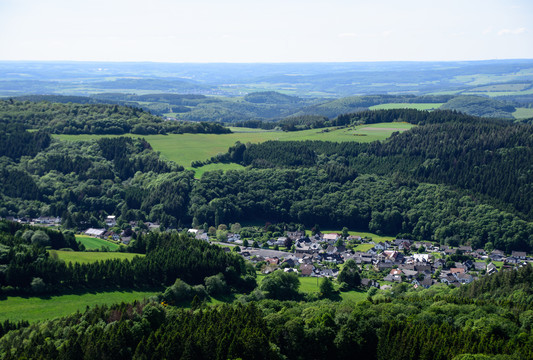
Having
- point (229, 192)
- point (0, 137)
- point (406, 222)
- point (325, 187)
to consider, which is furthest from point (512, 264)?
point (0, 137)

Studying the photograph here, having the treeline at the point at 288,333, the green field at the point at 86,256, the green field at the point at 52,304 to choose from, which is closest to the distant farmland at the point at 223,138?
the green field at the point at 86,256

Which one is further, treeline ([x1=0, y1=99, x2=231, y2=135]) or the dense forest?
treeline ([x1=0, y1=99, x2=231, y2=135])

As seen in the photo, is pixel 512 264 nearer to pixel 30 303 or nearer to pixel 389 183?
pixel 389 183

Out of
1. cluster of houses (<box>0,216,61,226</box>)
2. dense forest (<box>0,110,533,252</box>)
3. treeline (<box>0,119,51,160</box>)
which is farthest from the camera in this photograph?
treeline (<box>0,119,51,160</box>)

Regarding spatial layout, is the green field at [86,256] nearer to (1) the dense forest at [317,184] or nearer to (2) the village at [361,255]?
(2) the village at [361,255]

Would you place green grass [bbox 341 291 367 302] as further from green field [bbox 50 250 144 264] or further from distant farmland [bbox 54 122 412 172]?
distant farmland [bbox 54 122 412 172]

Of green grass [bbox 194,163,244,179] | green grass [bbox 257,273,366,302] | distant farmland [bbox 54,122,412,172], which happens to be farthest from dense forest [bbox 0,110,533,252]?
green grass [bbox 257,273,366,302]
